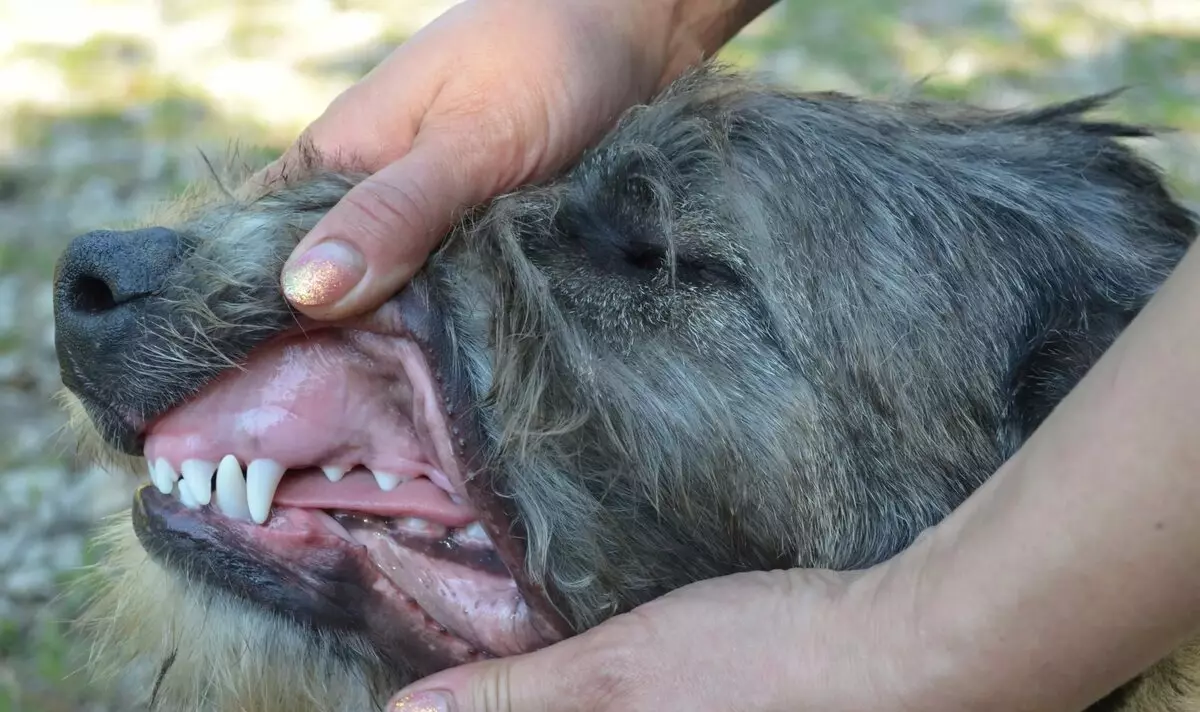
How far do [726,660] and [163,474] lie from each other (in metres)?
1.36

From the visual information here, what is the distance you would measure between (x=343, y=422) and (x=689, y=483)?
2.63 ft

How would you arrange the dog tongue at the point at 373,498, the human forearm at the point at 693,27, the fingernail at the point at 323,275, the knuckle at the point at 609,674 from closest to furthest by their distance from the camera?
1. the knuckle at the point at 609,674
2. the fingernail at the point at 323,275
3. the dog tongue at the point at 373,498
4. the human forearm at the point at 693,27

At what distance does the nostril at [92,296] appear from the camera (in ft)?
9.22

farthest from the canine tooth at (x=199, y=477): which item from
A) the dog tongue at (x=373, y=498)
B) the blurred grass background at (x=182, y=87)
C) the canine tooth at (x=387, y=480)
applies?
the blurred grass background at (x=182, y=87)

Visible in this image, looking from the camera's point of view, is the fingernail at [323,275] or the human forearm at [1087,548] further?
the fingernail at [323,275]

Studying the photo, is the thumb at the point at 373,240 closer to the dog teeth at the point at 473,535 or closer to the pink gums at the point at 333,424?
the pink gums at the point at 333,424

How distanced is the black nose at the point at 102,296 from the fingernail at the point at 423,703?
0.97 metres

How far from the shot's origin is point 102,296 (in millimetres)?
2861

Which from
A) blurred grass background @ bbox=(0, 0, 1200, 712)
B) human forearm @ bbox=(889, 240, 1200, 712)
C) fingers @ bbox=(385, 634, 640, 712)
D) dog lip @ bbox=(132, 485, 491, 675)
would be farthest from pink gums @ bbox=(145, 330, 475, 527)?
blurred grass background @ bbox=(0, 0, 1200, 712)

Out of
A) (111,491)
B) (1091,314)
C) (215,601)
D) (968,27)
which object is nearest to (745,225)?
A: (1091,314)

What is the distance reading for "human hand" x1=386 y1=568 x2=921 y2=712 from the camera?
2295 mm

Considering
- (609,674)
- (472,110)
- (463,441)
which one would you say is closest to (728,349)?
(463,441)

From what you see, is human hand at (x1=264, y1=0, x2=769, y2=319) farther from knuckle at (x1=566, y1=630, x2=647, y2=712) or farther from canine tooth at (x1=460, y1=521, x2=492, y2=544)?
knuckle at (x1=566, y1=630, x2=647, y2=712)

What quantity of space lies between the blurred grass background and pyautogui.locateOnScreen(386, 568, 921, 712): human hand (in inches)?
95.9
